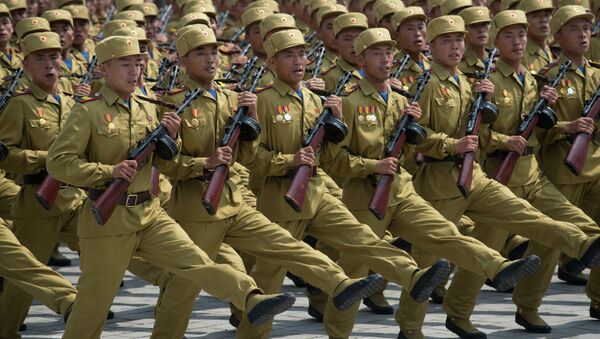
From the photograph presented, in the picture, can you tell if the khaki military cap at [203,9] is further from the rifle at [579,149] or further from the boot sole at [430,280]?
the boot sole at [430,280]

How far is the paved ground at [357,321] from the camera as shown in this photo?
1156 centimetres

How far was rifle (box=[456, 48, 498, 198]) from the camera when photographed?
11.2 metres

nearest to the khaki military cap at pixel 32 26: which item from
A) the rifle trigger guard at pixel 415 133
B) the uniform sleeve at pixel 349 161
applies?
the uniform sleeve at pixel 349 161

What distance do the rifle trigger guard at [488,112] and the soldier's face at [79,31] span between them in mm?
5709

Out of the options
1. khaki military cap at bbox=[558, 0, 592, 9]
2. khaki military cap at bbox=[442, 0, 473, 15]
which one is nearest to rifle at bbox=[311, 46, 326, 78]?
khaki military cap at bbox=[442, 0, 473, 15]

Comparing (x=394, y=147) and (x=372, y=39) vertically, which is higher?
(x=372, y=39)

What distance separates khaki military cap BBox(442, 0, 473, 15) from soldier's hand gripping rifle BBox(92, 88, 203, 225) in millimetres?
5333

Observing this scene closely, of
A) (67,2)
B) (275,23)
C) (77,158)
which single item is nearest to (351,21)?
(275,23)

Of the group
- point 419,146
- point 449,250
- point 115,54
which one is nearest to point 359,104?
point 419,146

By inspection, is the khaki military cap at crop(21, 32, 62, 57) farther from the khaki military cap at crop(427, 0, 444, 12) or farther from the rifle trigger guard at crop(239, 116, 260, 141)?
the khaki military cap at crop(427, 0, 444, 12)

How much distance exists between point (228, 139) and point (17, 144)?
1943 millimetres

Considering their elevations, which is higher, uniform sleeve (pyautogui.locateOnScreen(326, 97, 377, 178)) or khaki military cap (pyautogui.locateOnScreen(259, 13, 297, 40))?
khaki military cap (pyautogui.locateOnScreen(259, 13, 297, 40))

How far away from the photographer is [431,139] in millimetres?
11344

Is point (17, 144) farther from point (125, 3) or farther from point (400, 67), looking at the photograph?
point (125, 3)
